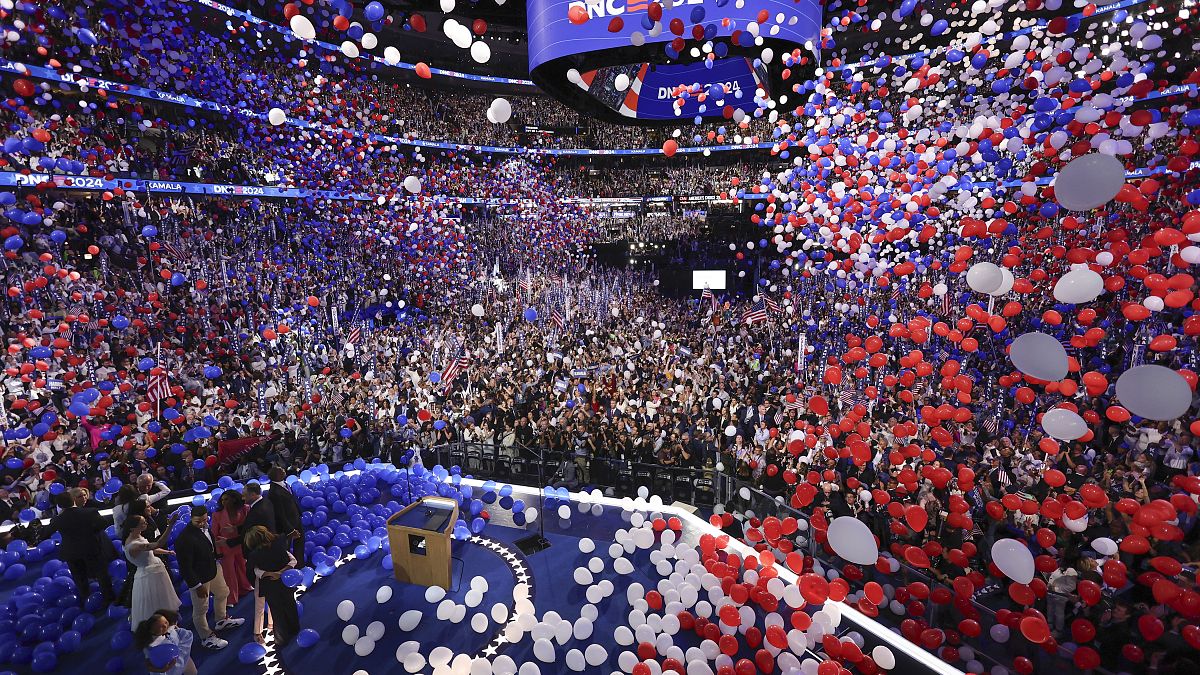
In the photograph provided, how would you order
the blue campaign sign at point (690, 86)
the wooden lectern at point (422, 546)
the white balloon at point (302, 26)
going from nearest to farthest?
the white balloon at point (302, 26) < the wooden lectern at point (422, 546) < the blue campaign sign at point (690, 86)

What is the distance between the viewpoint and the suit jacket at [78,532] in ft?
16.3

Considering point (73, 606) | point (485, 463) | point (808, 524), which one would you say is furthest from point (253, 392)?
point (808, 524)

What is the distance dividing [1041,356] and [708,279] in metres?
18.5

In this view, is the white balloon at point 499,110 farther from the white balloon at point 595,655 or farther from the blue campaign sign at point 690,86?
the white balloon at point 595,655

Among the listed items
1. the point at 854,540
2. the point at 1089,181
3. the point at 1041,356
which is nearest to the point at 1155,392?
the point at 1041,356

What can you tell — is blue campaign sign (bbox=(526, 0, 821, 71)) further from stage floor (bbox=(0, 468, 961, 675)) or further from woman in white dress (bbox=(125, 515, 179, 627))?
woman in white dress (bbox=(125, 515, 179, 627))

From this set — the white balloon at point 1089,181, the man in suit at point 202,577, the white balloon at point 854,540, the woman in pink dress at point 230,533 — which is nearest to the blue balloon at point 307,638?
the man in suit at point 202,577

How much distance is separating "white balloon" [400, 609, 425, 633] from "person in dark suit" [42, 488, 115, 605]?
9.38 feet

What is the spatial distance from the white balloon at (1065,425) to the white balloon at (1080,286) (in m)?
0.77

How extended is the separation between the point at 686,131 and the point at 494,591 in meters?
21.4

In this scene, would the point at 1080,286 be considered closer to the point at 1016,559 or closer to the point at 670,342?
the point at 1016,559

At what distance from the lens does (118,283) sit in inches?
481

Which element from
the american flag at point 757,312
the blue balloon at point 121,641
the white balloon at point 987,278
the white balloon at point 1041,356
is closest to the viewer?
the white balloon at point 1041,356

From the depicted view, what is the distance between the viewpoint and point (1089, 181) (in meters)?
3.38
